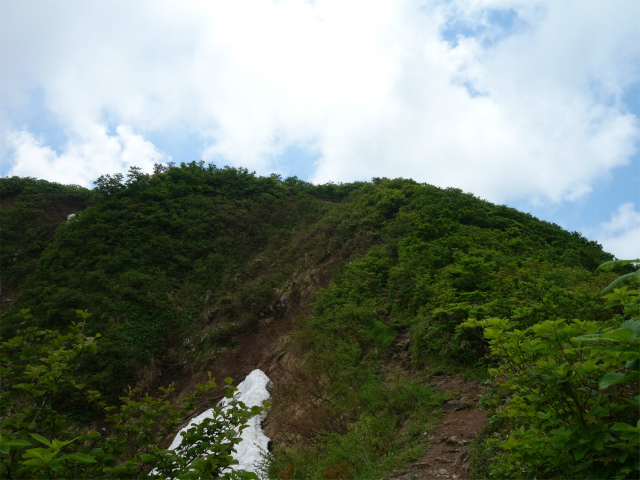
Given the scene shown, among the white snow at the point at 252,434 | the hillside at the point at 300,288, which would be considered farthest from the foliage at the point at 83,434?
the white snow at the point at 252,434

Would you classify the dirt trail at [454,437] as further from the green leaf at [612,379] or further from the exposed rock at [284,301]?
the exposed rock at [284,301]

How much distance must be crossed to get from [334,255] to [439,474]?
13.7 meters

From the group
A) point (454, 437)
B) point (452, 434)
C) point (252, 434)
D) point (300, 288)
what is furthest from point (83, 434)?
point (300, 288)

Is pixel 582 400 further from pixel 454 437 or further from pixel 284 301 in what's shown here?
pixel 284 301

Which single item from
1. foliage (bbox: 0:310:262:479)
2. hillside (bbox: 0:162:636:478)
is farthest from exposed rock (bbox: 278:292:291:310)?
foliage (bbox: 0:310:262:479)

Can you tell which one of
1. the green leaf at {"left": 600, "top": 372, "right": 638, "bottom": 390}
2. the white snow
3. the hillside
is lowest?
the white snow

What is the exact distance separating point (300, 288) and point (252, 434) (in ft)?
29.2

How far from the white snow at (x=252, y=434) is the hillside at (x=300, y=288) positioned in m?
0.42

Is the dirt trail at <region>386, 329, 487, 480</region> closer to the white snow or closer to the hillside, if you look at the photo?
the hillside

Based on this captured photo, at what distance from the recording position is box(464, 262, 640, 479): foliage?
6.43ft

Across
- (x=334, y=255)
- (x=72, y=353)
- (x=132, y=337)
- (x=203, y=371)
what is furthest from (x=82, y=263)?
(x=72, y=353)

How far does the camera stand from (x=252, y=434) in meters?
8.97

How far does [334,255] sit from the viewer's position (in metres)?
18.1

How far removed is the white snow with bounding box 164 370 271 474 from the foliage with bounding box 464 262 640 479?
3.22 metres
